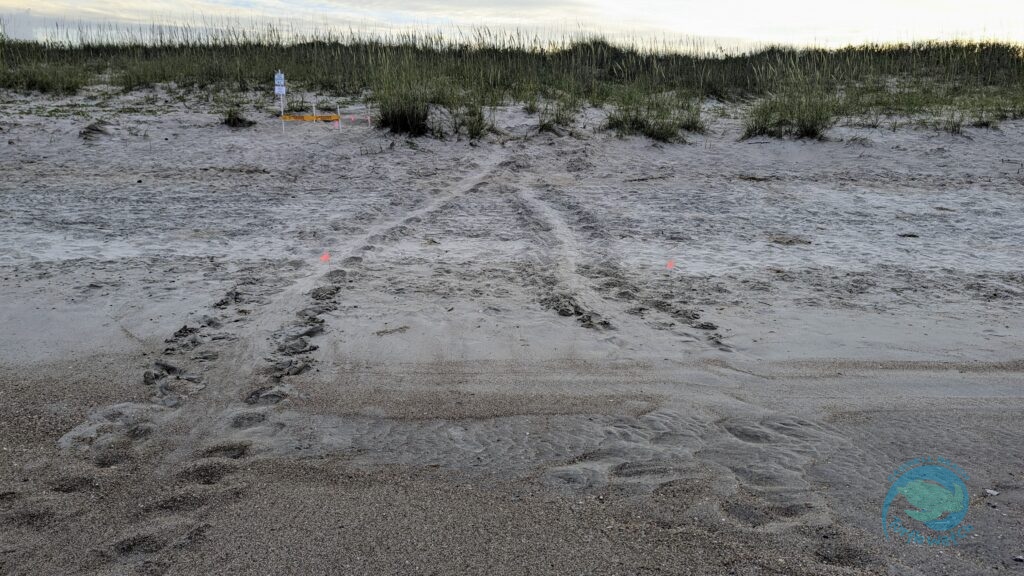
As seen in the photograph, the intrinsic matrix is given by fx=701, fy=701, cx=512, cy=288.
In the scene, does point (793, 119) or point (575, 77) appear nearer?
point (793, 119)

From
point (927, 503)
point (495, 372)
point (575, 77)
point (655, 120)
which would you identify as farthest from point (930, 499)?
point (575, 77)

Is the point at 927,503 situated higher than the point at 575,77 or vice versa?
the point at 575,77

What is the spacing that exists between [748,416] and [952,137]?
681 centimetres

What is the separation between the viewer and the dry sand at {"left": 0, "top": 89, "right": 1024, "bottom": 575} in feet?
6.77

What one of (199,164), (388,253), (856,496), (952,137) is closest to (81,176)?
(199,164)

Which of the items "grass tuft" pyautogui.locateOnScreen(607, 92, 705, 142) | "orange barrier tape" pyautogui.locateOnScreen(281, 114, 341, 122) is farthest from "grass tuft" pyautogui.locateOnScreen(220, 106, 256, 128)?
"grass tuft" pyautogui.locateOnScreen(607, 92, 705, 142)

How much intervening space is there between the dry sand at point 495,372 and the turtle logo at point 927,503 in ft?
0.15

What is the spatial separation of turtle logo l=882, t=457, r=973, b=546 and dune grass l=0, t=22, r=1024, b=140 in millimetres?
5945

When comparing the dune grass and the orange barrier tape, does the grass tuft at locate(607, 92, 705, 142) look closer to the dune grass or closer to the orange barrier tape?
the dune grass

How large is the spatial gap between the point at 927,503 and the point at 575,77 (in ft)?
32.7

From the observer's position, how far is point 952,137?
7824mm

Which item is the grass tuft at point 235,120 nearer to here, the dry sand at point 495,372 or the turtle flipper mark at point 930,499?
the dry sand at point 495,372

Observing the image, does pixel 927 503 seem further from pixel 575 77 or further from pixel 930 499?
pixel 575 77

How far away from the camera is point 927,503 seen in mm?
2211
